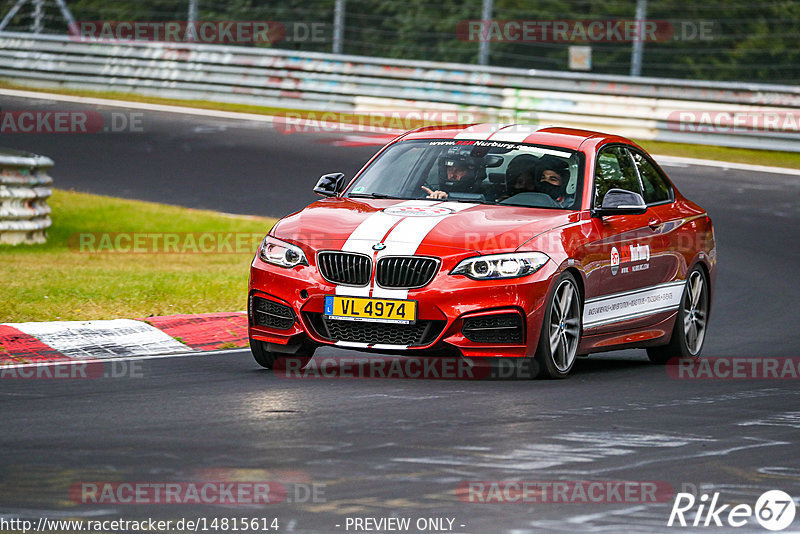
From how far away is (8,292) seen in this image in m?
12.0

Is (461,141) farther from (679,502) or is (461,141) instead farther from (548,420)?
(679,502)

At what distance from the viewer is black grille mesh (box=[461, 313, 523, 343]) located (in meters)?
8.65

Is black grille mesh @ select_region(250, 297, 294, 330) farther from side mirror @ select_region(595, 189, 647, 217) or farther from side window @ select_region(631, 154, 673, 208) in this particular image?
side window @ select_region(631, 154, 673, 208)

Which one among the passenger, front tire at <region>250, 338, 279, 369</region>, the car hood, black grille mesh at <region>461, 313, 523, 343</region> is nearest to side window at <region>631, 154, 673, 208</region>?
the passenger

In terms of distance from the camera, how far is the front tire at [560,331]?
885cm

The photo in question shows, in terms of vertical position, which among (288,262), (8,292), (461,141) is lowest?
(8,292)

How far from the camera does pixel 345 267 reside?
877 cm

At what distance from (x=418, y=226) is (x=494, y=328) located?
0.77 m

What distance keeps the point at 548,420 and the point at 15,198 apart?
9.61 meters

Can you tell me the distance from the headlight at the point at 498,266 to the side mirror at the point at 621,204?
109cm

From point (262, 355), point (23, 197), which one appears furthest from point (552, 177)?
point (23, 197)

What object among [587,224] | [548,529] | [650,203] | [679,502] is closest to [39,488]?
[548,529]

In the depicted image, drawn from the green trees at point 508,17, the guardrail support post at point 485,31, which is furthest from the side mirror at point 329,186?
the green trees at point 508,17

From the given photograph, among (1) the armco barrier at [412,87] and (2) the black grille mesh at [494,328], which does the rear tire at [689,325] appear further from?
(1) the armco barrier at [412,87]
